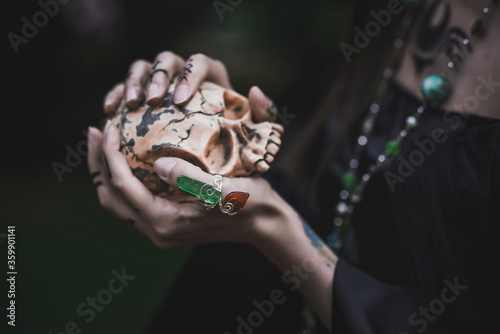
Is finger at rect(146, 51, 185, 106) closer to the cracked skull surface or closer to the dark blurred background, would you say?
the cracked skull surface

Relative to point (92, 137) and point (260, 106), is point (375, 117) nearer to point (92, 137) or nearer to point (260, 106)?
point (260, 106)

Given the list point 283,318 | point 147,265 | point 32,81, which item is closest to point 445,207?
point 283,318

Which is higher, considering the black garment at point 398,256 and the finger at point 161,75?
the finger at point 161,75

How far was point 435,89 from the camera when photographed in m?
0.91

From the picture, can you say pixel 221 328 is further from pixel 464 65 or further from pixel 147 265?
pixel 147 265

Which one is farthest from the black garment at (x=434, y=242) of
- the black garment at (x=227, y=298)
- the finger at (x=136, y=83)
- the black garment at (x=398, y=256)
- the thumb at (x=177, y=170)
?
the finger at (x=136, y=83)

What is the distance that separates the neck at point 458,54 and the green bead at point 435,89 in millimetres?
24

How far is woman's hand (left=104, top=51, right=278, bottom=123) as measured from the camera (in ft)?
2.64

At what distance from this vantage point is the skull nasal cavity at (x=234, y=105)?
0.90m

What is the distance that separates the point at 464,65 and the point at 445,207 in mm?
448

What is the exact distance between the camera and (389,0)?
44.8 inches

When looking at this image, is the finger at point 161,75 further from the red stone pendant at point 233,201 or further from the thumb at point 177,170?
the red stone pendant at point 233,201

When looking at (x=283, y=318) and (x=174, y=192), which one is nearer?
(x=174, y=192)

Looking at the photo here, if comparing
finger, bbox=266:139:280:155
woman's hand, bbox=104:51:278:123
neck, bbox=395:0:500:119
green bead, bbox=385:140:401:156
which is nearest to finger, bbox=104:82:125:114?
woman's hand, bbox=104:51:278:123
